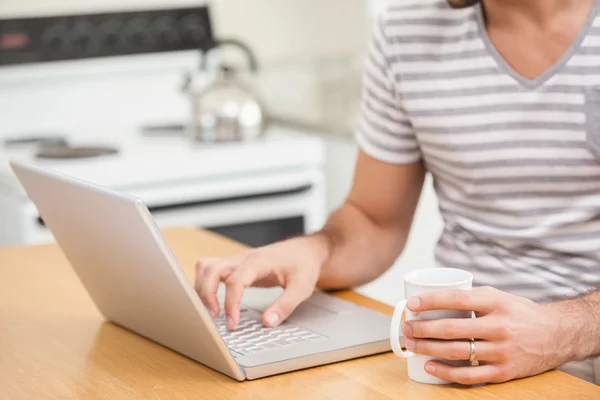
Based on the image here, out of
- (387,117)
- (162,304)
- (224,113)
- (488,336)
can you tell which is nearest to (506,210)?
(387,117)

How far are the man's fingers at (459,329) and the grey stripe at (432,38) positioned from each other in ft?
1.89

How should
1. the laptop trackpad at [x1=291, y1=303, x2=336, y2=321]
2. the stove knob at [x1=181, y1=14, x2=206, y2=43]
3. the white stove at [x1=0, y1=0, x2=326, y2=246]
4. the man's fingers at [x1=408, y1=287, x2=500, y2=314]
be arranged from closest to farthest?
the man's fingers at [x1=408, y1=287, x2=500, y2=314], the laptop trackpad at [x1=291, y1=303, x2=336, y2=321], the white stove at [x1=0, y1=0, x2=326, y2=246], the stove knob at [x1=181, y1=14, x2=206, y2=43]

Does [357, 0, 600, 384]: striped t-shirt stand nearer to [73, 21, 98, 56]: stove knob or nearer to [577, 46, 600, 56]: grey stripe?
[577, 46, 600, 56]: grey stripe

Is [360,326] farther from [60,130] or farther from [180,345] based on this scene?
[60,130]

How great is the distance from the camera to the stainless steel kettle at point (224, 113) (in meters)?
2.66

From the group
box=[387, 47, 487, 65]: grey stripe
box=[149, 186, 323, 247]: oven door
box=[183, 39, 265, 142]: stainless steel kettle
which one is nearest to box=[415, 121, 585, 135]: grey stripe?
box=[387, 47, 487, 65]: grey stripe

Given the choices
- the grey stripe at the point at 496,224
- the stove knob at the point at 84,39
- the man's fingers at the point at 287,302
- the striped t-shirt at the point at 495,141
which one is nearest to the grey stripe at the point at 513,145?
the striped t-shirt at the point at 495,141

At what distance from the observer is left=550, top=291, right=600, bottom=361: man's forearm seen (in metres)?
1.12

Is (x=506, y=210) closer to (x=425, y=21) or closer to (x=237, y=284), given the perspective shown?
(x=425, y=21)

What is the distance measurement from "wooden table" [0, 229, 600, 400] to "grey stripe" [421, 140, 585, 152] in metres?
0.26

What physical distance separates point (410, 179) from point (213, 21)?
170 cm

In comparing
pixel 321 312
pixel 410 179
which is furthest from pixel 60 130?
pixel 321 312

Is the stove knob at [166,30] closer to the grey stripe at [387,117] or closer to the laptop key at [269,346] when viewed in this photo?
the grey stripe at [387,117]

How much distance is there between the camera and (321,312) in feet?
4.29
